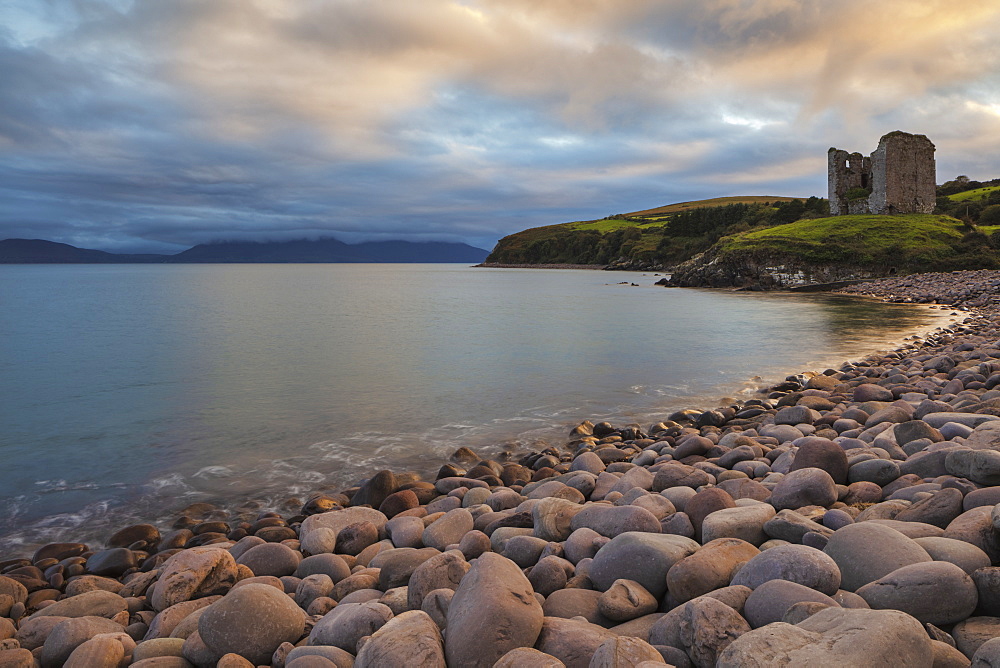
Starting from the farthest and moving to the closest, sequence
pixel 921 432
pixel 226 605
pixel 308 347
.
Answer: pixel 308 347
pixel 921 432
pixel 226 605

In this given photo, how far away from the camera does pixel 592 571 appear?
12.7 feet

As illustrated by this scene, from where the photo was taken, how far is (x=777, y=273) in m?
53.0

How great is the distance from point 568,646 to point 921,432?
5.13 meters

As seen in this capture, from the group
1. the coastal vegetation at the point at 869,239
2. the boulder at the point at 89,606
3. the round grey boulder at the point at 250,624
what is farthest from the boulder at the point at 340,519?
the coastal vegetation at the point at 869,239

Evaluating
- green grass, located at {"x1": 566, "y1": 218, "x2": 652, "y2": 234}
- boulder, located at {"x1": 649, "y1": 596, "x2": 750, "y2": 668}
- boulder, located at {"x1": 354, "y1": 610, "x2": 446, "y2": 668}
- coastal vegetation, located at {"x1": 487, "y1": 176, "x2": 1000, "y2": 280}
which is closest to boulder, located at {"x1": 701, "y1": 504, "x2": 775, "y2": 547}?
boulder, located at {"x1": 649, "y1": 596, "x2": 750, "y2": 668}

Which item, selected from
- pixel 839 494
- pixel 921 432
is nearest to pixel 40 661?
pixel 839 494

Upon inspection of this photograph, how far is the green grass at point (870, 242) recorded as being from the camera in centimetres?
4906

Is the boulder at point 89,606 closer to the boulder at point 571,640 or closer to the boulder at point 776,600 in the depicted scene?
the boulder at point 571,640

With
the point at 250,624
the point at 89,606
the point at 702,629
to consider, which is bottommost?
the point at 89,606

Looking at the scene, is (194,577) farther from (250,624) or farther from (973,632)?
(973,632)

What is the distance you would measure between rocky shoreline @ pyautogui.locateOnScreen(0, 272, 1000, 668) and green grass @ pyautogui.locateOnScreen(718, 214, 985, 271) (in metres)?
50.0

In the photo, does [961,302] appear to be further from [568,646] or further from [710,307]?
[568,646]

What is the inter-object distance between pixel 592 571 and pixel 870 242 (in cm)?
5825

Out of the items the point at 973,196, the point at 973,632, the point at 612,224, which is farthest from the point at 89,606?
the point at 612,224
